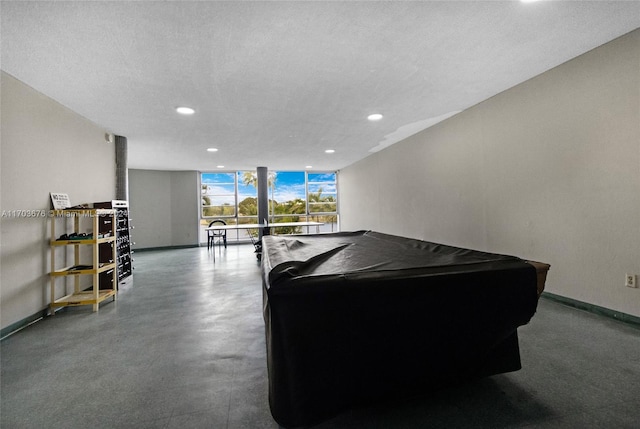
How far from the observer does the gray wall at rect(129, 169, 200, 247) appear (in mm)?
8375

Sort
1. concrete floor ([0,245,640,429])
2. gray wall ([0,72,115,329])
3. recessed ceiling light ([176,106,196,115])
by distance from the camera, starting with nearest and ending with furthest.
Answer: concrete floor ([0,245,640,429]) → gray wall ([0,72,115,329]) → recessed ceiling light ([176,106,196,115])

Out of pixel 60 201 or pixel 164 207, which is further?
pixel 164 207

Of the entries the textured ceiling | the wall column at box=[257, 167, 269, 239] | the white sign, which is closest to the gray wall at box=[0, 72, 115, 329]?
the white sign

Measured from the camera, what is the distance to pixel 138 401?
164cm

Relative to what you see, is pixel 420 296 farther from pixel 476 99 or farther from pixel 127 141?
pixel 127 141

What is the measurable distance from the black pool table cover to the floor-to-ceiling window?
26.1ft

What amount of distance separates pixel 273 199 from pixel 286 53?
7.86 meters

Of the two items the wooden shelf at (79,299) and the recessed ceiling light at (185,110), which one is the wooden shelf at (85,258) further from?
the recessed ceiling light at (185,110)

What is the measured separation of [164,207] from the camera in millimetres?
8758

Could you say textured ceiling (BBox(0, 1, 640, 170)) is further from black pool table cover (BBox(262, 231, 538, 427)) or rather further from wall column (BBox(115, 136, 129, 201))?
black pool table cover (BBox(262, 231, 538, 427))

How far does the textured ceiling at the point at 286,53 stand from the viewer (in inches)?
77.3

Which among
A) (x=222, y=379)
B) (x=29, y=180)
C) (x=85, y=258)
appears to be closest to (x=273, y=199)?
(x=85, y=258)

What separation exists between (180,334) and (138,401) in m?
0.94

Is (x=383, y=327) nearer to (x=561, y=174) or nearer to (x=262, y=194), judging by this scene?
(x=561, y=174)
